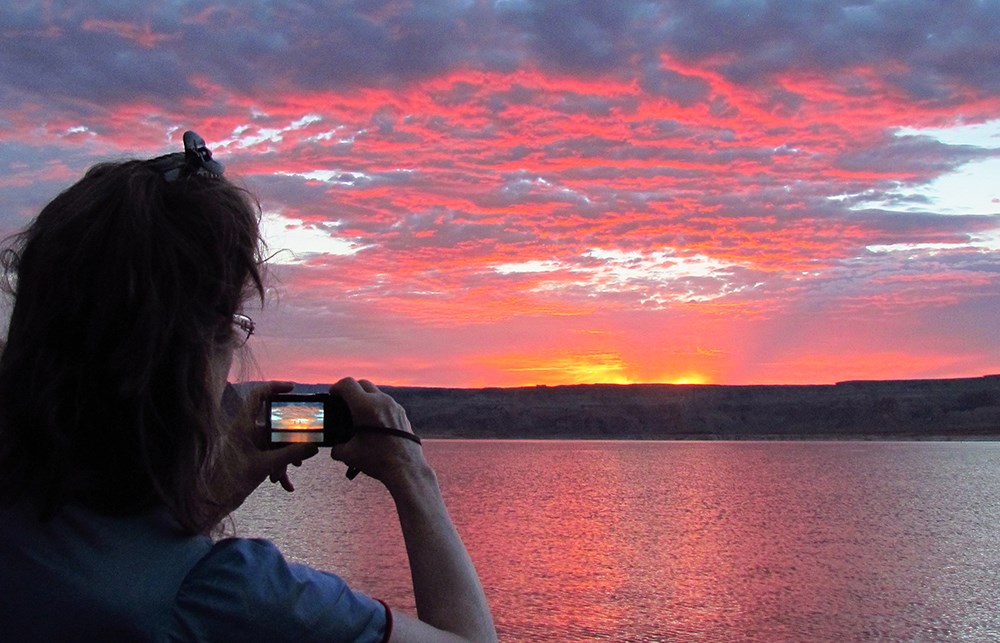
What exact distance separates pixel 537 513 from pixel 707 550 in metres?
6.67

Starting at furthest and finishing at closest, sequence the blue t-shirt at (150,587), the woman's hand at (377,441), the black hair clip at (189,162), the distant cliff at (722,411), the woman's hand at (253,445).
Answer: the distant cliff at (722,411)
the woman's hand at (253,445)
the woman's hand at (377,441)
the black hair clip at (189,162)
the blue t-shirt at (150,587)

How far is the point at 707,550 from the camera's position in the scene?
662 inches

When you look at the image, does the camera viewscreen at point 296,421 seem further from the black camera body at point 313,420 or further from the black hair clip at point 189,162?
the black hair clip at point 189,162

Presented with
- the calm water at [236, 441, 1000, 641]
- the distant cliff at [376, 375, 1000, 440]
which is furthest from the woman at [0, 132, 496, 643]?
the distant cliff at [376, 375, 1000, 440]

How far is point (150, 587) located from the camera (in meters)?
1.15

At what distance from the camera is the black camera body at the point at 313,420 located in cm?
161

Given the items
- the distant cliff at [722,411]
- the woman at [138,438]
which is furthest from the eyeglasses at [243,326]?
the distant cliff at [722,411]

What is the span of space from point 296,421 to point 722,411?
12945 centimetres

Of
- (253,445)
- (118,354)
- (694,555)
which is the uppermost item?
(118,354)

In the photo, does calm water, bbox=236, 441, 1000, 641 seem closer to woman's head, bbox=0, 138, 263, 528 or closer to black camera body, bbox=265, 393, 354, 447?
black camera body, bbox=265, 393, 354, 447

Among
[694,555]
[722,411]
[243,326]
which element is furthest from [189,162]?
[722,411]

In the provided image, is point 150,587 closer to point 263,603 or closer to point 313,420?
point 263,603

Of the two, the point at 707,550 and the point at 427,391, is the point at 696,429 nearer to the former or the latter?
the point at 427,391

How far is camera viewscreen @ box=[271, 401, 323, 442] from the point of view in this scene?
1613mm
